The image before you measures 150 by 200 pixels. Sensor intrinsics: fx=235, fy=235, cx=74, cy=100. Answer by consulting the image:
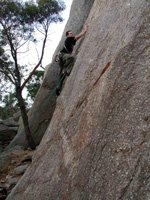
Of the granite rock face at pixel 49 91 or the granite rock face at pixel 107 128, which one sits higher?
the granite rock face at pixel 49 91

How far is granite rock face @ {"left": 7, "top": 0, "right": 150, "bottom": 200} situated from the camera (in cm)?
348

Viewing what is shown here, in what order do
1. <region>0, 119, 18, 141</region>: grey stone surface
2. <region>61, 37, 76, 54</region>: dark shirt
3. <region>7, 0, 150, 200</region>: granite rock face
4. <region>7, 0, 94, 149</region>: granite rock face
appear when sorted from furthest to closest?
<region>0, 119, 18, 141</region>: grey stone surface < <region>7, 0, 94, 149</region>: granite rock face < <region>61, 37, 76, 54</region>: dark shirt < <region>7, 0, 150, 200</region>: granite rock face

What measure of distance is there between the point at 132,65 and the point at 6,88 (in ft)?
52.4

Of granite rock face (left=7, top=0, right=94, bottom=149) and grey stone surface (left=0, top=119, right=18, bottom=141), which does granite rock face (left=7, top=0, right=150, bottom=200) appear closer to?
granite rock face (left=7, top=0, right=94, bottom=149)

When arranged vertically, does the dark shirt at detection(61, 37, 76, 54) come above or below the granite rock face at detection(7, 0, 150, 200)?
above

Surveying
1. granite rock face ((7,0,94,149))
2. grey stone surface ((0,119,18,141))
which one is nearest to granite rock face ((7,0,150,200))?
granite rock face ((7,0,94,149))

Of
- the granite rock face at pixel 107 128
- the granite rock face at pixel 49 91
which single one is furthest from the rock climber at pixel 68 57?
the granite rock face at pixel 49 91

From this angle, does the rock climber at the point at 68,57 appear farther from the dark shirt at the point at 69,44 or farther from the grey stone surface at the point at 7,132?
the grey stone surface at the point at 7,132

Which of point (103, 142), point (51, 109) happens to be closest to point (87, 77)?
point (103, 142)

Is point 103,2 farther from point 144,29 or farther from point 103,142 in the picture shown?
point 103,142

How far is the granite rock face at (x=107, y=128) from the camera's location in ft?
11.4

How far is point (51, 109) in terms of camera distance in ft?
41.6

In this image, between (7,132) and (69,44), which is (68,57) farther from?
(7,132)

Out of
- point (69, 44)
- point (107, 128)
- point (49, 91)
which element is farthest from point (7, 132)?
point (107, 128)
